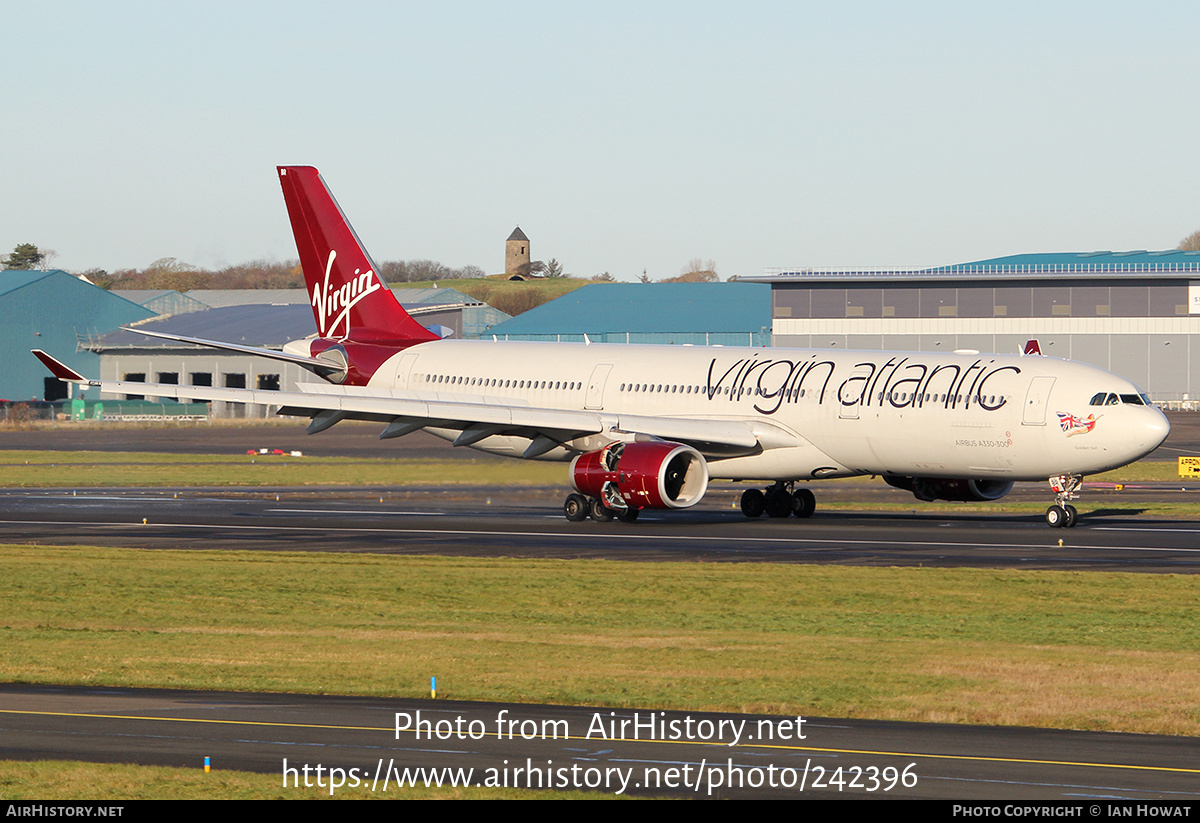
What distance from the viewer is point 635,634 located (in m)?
22.2

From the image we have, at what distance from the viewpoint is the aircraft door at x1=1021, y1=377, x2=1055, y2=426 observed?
123 feet

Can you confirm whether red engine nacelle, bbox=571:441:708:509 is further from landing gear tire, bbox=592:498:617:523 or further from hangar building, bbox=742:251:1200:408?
hangar building, bbox=742:251:1200:408

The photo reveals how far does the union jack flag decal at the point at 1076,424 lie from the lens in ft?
121

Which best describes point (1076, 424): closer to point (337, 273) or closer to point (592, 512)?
point (592, 512)

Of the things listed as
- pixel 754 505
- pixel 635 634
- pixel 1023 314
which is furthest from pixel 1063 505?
pixel 1023 314

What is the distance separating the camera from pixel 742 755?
1396 centimetres

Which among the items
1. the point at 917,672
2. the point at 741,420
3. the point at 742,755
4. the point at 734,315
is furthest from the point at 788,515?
the point at 734,315

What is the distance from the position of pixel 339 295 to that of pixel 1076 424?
82.8ft

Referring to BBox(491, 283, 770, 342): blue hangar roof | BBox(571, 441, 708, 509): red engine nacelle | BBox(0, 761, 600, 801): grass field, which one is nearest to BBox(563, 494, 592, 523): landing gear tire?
BBox(571, 441, 708, 509): red engine nacelle

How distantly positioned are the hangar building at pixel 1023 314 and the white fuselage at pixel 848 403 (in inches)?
2536

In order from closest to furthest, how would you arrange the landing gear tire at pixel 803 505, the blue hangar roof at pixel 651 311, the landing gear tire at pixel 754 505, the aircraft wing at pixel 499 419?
the aircraft wing at pixel 499 419
the landing gear tire at pixel 803 505
the landing gear tire at pixel 754 505
the blue hangar roof at pixel 651 311

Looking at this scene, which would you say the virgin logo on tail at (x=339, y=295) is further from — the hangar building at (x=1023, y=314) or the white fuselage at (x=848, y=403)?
the hangar building at (x=1023, y=314)

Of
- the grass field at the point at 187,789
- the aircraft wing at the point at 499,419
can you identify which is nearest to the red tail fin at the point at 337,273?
the aircraft wing at the point at 499,419

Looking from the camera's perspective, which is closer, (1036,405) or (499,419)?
(1036,405)
